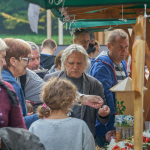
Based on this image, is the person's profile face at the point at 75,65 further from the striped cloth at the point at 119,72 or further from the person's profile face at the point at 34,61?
the person's profile face at the point at 34,61

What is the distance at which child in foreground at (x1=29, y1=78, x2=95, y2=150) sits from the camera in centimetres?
166

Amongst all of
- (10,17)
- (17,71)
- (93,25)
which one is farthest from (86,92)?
(10,17)

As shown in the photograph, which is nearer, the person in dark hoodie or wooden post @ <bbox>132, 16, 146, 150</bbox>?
wooden post @ <bbox>132, 16, 146, 150</bbox>

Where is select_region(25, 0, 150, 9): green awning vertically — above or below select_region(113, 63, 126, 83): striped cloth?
above

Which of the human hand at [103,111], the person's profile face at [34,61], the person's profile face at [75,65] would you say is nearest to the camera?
the human hand at [103,111]

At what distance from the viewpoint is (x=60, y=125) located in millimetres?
1670

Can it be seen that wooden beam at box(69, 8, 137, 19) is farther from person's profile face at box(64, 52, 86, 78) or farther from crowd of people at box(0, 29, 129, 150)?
person's profile face at box(64, 52, 86, 78)

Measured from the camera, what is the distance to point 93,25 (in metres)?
4.71

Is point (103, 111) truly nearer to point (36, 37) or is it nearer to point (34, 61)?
point (34, 61)

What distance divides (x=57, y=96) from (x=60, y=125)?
0.19 m

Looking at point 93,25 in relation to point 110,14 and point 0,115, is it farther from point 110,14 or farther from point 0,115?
point 0,115

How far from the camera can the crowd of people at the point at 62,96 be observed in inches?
65.1

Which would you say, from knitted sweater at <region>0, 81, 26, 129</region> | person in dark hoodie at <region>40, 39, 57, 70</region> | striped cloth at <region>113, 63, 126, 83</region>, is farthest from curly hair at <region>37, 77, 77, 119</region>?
person in dark hoodie at <region>40, 39, 57, 70</region>

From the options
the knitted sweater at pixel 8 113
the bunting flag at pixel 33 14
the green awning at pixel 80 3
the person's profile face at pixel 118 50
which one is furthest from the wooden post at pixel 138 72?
the person's profile face at pixel 118 50
